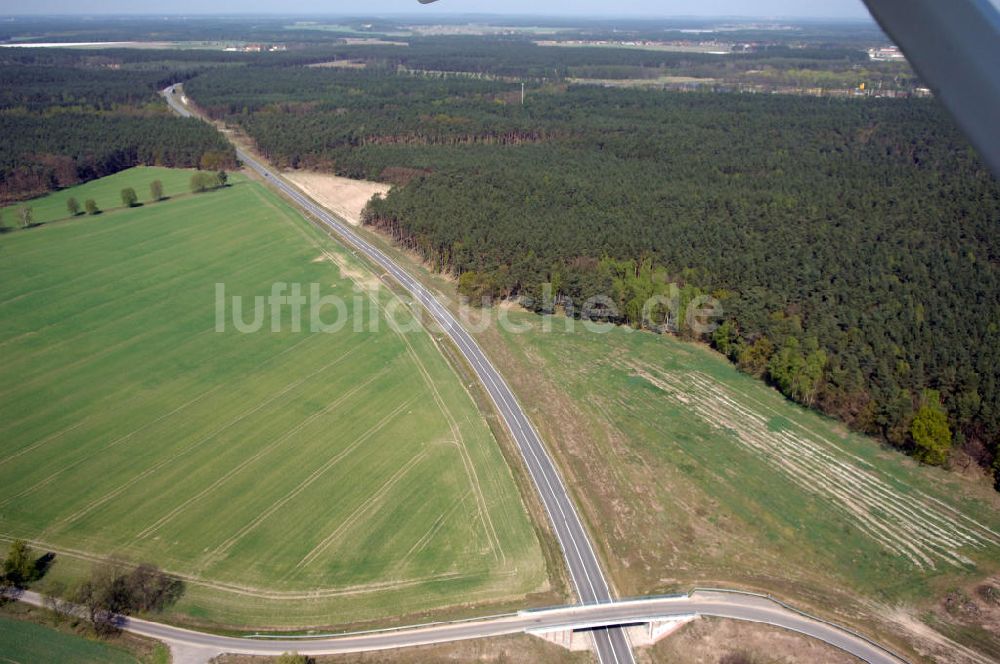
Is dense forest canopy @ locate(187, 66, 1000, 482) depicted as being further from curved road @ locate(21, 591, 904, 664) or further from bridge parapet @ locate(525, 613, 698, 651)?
bridge parapet @ locate(525, 613, 698, 651)

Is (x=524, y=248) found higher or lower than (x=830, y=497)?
higher

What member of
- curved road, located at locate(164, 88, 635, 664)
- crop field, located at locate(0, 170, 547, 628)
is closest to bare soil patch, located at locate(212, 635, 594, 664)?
curved road, located at locate(164, 88, 635, 664)

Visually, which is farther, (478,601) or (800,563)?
(800,563)

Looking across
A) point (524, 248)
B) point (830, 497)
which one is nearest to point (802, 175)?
point (524, 248)

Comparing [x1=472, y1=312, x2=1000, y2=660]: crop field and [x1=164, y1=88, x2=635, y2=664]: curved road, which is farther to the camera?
[x1=472, y1=312, x2=1000, y2=660]: crop field

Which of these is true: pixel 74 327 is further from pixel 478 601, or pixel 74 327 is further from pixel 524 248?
pixel 478 601

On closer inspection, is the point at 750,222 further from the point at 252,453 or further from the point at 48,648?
the point at 48,648

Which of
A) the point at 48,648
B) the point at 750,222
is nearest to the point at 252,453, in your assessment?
the point at 48,648
